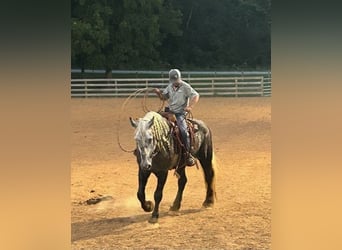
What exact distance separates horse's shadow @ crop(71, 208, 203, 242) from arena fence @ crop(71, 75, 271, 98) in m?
0.82

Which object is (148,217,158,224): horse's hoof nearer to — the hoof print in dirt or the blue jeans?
the hoof print in dirt

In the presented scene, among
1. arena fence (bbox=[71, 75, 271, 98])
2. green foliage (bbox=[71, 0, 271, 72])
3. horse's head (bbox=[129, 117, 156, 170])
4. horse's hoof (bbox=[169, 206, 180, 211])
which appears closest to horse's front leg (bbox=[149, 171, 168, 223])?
horse's hoof (bbox=[169, 206, 180, 211])

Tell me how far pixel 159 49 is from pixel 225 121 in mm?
2397

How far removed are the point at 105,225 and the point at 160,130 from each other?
27.2 inches

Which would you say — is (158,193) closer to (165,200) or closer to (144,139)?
(165,200)

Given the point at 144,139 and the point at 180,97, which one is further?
the point at 180,97

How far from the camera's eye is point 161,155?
363 centimetres

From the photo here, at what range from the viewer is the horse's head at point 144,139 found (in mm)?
3430

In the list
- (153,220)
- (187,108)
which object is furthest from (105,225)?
(187,108)

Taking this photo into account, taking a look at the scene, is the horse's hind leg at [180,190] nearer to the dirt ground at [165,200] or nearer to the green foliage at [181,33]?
the dirt ground at [165,200]
